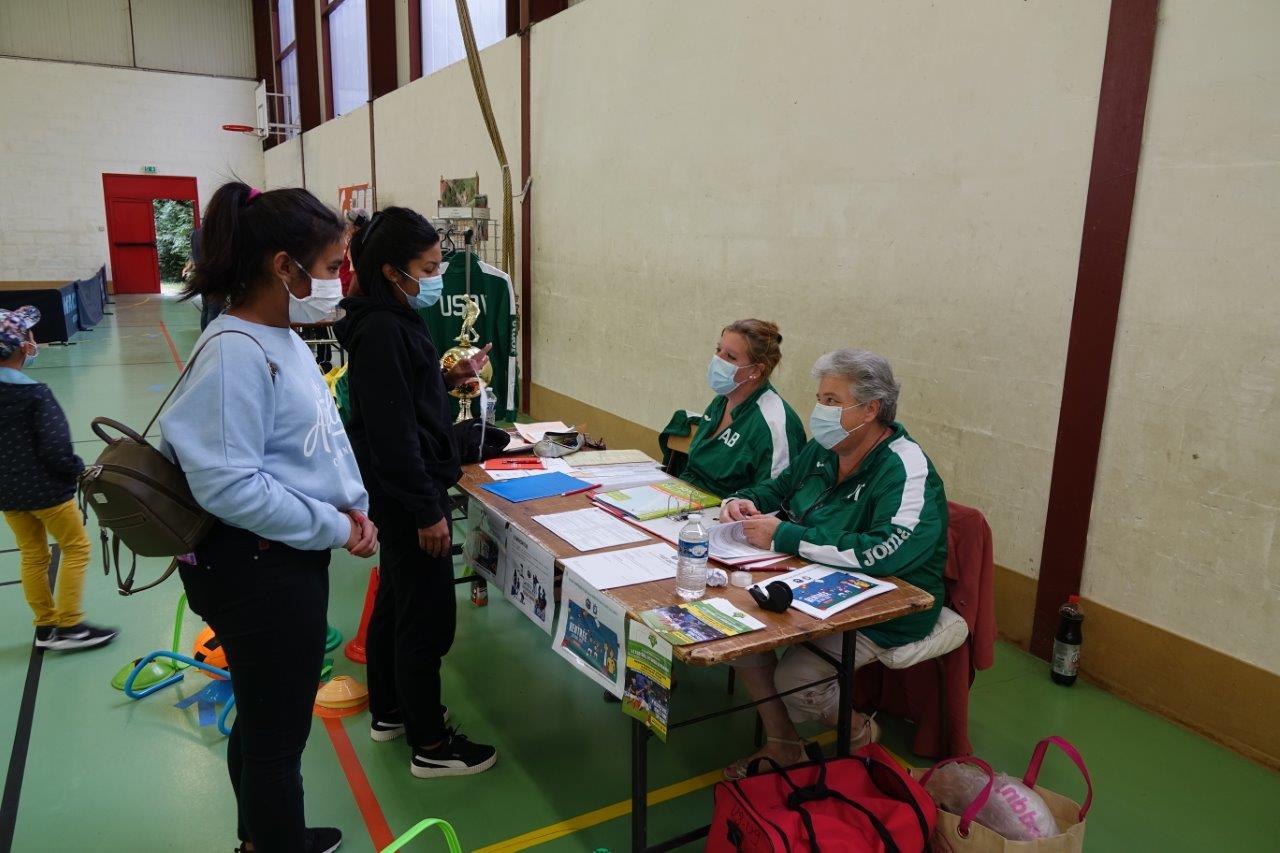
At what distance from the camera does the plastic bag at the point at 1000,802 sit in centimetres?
185

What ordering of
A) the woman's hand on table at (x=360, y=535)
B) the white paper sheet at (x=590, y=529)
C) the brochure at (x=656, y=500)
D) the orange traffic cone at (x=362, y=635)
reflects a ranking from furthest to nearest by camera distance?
the orange traffic cone at (x=362, y=635)
the brochure at (x=656, y=500)
the white paper sheet at (x=590, y=529)
the woman's hand on table at (x=360, y=535)

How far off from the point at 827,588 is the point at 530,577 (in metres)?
0.82

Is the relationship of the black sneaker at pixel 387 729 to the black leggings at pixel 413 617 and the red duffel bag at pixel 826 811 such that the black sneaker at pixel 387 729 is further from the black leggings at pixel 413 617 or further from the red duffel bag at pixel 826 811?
the red duffel bag at pixel 826 811

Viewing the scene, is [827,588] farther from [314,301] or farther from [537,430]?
[537,430]

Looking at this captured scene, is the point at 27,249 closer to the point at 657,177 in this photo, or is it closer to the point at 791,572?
the point at 657,177

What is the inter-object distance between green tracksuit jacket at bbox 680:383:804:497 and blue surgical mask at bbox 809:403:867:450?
1.20ft

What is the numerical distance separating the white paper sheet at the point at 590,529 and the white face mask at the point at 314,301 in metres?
0.90

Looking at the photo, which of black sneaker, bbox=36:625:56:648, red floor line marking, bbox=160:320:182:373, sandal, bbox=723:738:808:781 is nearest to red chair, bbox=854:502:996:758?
sandal, bbox=723:738:808:781

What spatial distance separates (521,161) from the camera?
249 inches

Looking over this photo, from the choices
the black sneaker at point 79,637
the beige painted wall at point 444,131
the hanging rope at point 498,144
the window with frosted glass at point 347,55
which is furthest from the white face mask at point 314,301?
the window with frosted glass at point 347,55

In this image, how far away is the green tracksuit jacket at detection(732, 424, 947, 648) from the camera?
6.80 feet

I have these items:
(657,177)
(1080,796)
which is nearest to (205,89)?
(657,177)

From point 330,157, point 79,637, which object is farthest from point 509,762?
point 330,157

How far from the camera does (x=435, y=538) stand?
2.05 metres
